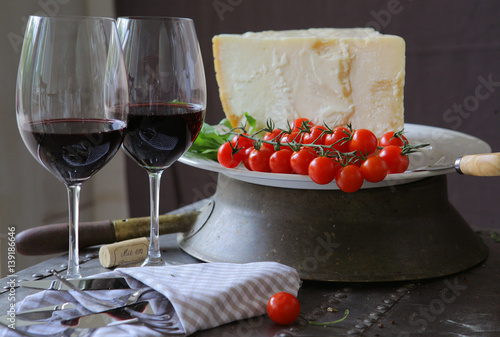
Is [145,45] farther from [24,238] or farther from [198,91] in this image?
[24,238]

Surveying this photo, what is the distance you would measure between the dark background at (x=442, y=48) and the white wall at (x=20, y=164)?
27.6 inches

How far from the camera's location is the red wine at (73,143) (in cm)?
75

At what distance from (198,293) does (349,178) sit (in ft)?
0.97

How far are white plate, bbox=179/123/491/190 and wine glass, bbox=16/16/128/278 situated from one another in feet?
0.87

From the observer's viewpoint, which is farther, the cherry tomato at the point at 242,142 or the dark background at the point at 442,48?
the dark background at the point at 442,48

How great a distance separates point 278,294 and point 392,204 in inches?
11.7

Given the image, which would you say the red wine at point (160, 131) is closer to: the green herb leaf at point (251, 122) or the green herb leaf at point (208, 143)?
the green herb leaf at point (208, 143)

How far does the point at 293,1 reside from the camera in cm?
243

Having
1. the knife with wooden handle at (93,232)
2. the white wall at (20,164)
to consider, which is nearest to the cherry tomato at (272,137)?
the knife with wooden handle at (93,232)

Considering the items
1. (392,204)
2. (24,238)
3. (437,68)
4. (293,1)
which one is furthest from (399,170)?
(293,1)

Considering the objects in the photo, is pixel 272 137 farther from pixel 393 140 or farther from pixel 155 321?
pixel 155 321

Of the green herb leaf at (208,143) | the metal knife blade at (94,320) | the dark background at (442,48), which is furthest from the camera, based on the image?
the dark background at (442,48)

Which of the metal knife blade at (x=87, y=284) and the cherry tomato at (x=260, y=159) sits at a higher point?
the cherry tomato at (x=260, y=159)

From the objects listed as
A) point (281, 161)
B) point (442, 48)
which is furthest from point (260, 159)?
point (442, 48)
